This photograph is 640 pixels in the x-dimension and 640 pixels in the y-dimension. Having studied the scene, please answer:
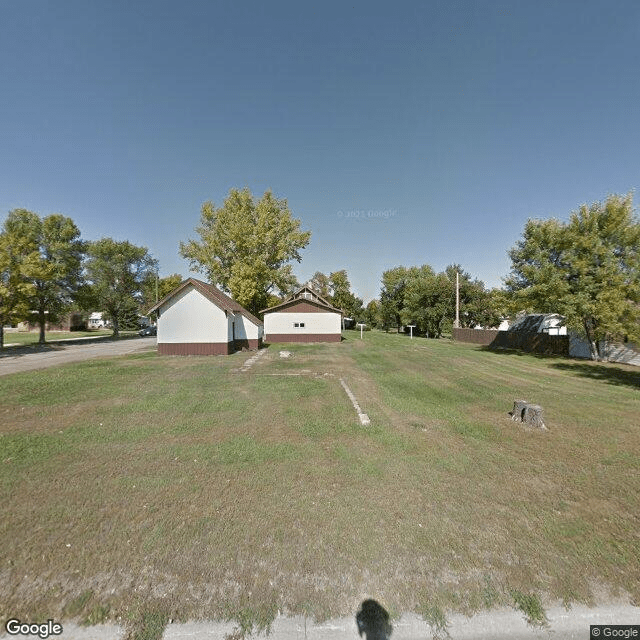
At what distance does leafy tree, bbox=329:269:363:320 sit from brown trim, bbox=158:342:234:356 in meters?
39.8

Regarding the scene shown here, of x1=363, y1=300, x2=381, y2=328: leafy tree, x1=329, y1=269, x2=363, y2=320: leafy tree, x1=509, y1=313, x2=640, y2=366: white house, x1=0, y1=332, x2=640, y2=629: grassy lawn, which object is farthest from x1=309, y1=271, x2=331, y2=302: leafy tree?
x1=0, y1=332, x2=640, y2=629: grassy lawn

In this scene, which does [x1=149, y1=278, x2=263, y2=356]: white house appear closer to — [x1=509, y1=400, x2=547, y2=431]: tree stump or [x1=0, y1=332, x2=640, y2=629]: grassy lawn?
[x1=0, y1=332, x2=640, y2=629]: grassy lawn

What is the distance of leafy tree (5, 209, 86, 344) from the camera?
87.0 feet

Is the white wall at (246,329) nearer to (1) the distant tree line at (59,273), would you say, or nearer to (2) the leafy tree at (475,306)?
(1) the distant tree line at (59,273)

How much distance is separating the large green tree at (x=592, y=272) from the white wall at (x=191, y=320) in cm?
2126

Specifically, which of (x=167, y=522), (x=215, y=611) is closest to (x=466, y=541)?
(x=215, y=611)

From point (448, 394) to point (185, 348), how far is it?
16545mm

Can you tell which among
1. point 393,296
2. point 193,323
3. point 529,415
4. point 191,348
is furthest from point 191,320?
point 393,296

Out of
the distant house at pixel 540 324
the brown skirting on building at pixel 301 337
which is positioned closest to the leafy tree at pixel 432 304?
the distant house at pixel 540 324

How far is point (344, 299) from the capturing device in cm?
6000

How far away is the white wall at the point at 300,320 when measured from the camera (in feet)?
97.1

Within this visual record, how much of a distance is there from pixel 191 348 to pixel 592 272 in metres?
25.7

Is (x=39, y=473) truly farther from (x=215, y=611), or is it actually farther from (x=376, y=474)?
(x=376, y=474)

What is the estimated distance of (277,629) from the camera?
8.30 ft
